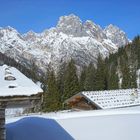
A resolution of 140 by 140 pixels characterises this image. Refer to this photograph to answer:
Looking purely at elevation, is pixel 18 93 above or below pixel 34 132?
above

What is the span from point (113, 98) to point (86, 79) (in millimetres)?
Result: 54975

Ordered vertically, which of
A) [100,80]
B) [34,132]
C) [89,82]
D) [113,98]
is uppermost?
[100,80]

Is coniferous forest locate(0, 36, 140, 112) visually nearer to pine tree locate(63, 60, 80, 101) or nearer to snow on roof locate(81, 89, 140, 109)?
pine tree locate(63, 60, 80, 101)

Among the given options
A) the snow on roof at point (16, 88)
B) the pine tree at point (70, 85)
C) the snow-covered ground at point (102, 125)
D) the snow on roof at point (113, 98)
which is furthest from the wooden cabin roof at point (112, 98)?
the snow on roof at point (16, 88)

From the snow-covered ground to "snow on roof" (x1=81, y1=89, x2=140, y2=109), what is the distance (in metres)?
11.1

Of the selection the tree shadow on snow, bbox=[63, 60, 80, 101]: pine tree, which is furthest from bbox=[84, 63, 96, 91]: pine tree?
the tree shadow on snow

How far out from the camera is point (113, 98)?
A: 4072 centimetres

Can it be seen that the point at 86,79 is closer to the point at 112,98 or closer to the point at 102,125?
the point at 112,98

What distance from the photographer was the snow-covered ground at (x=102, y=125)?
66.1 feet

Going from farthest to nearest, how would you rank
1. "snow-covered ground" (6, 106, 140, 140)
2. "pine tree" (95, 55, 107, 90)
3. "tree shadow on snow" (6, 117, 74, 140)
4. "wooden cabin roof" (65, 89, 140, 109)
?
"pine tree" (95, 55, 107, 90)
"wooden cabin roof" (65, 89, 140, 109)
"snow-covered ground" (6, 106, 140, 140)
"tree shadow on snow" (6, 117, 74, 140)

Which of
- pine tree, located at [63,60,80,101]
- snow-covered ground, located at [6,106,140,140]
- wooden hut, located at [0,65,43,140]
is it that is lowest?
snow-covered ground, located at [6,106,140,140]

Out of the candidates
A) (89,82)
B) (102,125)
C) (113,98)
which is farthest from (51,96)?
(102,125)

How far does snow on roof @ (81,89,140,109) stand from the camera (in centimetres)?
3831

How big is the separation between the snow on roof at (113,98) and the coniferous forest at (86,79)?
21043 millimetres
